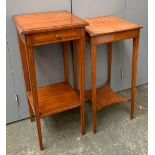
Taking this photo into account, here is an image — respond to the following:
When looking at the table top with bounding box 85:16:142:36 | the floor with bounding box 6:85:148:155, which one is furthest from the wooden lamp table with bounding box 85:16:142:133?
the floor with bounding box 6:85:148:155

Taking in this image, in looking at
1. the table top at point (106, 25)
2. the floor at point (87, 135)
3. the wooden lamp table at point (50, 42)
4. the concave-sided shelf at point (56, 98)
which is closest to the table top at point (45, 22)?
the wooden lamp table at point (50, 42)

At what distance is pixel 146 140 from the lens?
175 centimetres

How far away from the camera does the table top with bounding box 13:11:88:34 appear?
1321mm

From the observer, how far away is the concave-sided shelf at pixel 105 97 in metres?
1.92

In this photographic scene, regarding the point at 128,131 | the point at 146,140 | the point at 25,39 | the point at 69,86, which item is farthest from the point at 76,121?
the point at 25,39

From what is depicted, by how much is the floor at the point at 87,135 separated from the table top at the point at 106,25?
0.86 meters

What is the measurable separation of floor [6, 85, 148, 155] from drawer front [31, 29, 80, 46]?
0.86m

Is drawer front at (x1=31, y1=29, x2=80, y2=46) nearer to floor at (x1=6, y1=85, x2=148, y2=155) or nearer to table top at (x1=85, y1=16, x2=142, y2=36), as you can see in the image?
table top at (x1=85, y1=16, x2=142, y2=36)

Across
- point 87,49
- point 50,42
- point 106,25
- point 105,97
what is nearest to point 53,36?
point 50,42

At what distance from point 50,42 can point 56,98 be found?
1.86ft

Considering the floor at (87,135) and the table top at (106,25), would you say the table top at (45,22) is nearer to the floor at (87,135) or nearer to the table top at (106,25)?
the table top at (106,25)

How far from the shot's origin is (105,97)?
202 cm

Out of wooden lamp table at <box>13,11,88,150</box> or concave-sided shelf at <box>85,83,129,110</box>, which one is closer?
wooden lamp table at <box>13,11,88,150</box>

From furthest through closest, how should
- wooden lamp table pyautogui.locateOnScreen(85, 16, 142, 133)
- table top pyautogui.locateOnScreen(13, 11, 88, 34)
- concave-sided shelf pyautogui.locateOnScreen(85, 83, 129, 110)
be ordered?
concave-sided shelf pyautogui.locateOnScreen(85, 83, 129, 110) < wooden lamp table pyautogui.locateOnScreen(85, 16, 142, 133) < table top pyautogui.locateOnScreen(13, 11, 88, 34)
